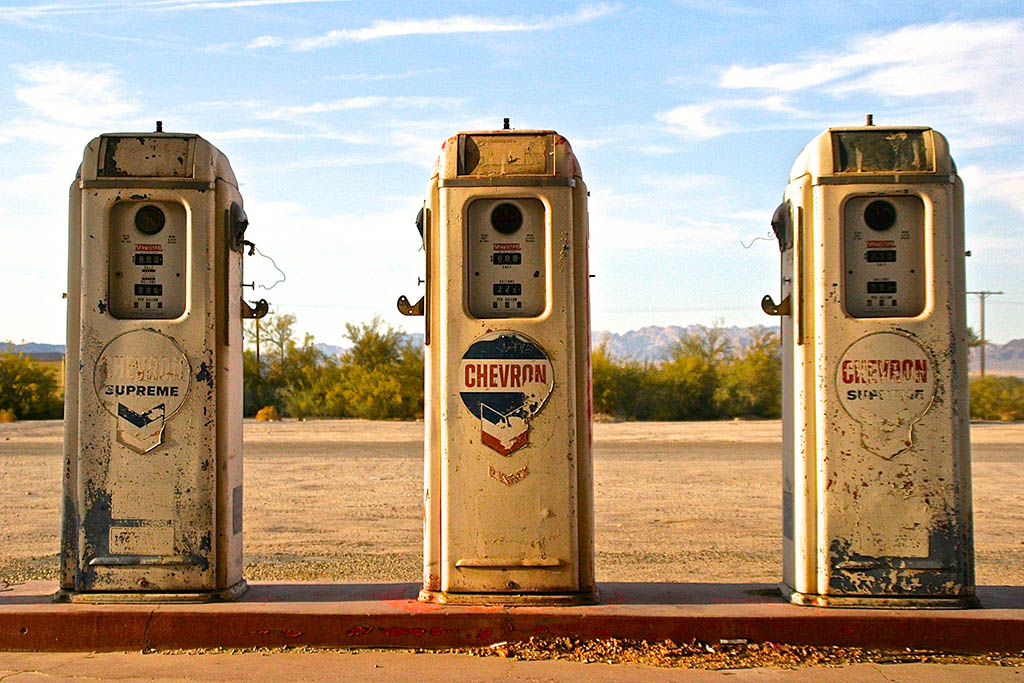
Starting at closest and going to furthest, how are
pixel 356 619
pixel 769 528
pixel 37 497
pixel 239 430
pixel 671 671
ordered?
pixel 671 671
pixel 356 619
pixel 239 430
pixel 769 528
pixel 37 497

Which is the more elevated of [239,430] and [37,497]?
[239,430]

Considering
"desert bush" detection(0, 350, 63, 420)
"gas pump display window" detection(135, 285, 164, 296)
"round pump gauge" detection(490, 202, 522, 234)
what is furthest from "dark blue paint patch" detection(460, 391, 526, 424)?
"desert bush" detection(0, 350, 63, 420)

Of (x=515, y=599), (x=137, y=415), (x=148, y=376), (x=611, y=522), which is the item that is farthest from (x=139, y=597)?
(x=611, y=522)

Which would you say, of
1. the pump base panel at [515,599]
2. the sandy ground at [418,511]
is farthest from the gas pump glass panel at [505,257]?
the sandy ground at [418,511]

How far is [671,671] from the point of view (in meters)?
5.05

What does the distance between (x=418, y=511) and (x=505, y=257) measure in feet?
20.4

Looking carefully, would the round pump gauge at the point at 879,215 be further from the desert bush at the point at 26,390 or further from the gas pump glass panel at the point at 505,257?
the desert bush at the point at 26,390

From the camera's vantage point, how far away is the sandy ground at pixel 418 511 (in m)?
8.14

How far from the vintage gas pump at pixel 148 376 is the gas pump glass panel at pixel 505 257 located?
4.39 ft

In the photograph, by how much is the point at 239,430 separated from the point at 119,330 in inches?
33.9

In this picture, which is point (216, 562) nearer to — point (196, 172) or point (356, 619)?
point (356, 619)

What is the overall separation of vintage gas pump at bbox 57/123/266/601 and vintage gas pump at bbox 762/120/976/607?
3126 millimetres

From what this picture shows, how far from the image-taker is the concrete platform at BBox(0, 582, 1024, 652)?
17.6ft

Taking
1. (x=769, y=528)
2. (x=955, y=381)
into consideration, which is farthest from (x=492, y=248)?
(x=769, y=528)
